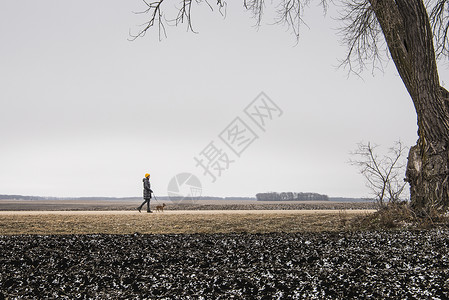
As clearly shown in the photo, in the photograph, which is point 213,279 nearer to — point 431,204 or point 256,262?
point 256,262

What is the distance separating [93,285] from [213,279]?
1590 millimetres

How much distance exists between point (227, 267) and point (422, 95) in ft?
27.7

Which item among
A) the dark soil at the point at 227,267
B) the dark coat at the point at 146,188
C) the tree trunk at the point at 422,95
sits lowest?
the dark soil at the point at 227,267

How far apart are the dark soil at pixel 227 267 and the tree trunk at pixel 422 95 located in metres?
2.90

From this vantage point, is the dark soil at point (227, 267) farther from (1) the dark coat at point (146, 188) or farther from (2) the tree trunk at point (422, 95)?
(1) the dark coat at point (146, 188)

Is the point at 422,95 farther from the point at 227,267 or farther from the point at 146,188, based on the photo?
the point at 146,188

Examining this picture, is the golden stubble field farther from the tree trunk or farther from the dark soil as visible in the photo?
the tree trunk

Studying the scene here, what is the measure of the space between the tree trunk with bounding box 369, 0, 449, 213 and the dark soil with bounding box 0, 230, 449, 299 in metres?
2.90

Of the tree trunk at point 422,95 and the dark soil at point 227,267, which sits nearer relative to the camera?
the dark soil at point 227,267

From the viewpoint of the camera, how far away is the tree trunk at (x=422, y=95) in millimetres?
10312

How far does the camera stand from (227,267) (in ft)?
17.9

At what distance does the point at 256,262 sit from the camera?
5711 mm

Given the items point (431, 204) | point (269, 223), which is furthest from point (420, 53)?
point (269, 223)

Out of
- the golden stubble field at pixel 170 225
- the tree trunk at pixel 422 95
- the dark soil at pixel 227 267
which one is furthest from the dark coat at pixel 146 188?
the tree trunk at pixel 422 95
